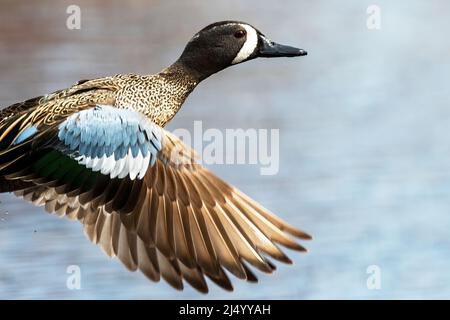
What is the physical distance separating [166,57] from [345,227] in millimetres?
1894

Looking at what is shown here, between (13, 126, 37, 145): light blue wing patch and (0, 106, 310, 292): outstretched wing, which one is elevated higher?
(13, 126, 37, 145): light blue wing patch

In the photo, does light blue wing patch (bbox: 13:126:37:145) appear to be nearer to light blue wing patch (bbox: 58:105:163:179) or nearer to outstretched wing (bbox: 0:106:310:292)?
outstretched wing (bbox: 0:106:310:292)

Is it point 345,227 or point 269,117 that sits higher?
point 269,117

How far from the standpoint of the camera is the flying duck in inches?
174

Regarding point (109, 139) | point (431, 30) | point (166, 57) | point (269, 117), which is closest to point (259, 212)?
point (109, 139)

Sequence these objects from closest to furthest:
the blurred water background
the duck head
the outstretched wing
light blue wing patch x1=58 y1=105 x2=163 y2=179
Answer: the outstretched wing, light blue wing patch x1=58 y1=105 x2=163 y2=179, the duck head, the blurred water background

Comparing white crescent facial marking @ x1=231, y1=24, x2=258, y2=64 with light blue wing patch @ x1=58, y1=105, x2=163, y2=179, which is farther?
white crescent facial marking @ x1=231, y1=24, x2=258, y2=64

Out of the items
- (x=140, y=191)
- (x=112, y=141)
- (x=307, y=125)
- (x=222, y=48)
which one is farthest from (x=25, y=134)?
(x=307, y=125)

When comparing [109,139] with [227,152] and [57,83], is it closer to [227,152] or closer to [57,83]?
[227,152]

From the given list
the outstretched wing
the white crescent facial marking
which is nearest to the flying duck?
the outstretched wing

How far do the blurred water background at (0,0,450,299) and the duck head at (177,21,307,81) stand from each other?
1.10 metres

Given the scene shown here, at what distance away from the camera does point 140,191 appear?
4559 millimetres

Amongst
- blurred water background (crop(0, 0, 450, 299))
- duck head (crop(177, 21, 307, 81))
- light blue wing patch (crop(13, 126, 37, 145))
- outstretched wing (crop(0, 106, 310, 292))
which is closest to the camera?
outstretched wing (crop(0, 106, 310, 292))

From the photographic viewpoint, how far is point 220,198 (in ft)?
14.8
